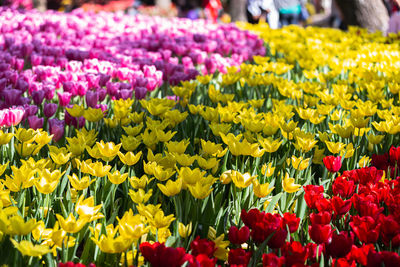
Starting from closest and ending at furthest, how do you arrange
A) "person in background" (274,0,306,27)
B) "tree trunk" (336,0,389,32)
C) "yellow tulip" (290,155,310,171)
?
"yellow tulip" (290,155,310,171) → "tree trunk" (336,0,389,32) → "person in background" (274,0,306,27)

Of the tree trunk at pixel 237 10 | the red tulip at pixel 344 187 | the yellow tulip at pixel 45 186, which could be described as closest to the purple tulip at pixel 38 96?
the yellow tulip at pixel 45 186

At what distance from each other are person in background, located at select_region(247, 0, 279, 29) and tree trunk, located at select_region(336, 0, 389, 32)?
3.96 metres

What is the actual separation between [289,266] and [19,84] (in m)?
2.47

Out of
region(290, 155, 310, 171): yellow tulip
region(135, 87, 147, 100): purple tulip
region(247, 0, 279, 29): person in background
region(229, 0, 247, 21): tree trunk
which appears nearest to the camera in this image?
region(290, 155, 310, 171): yellow tulip

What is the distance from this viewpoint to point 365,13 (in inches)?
335

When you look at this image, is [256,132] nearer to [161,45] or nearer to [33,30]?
[161,45]

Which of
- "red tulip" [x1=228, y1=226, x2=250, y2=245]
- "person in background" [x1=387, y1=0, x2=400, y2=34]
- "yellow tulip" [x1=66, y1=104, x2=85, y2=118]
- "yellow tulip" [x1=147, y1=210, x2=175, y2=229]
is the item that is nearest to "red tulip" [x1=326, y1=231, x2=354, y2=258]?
"red tulip" [x1=228, y1=226, x2=250, y2=245]

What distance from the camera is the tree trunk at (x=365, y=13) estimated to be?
27.5 feet

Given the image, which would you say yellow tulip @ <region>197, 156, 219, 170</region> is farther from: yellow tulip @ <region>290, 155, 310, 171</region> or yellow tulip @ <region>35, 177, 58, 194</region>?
yellow tulip @ <region>35, 177, 58, 194</region>

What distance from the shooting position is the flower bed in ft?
4.33

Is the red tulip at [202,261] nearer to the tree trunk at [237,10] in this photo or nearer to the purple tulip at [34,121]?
the purple tulip at [34,121]

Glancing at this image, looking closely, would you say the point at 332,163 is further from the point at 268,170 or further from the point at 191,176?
the point at 191,176

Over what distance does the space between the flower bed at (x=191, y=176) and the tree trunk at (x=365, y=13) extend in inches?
184

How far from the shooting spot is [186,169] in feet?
5.37
